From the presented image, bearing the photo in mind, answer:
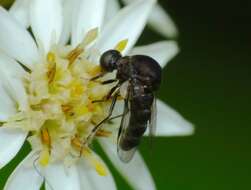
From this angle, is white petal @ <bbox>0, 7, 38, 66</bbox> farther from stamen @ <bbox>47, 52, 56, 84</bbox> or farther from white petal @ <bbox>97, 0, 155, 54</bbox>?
white petal @ <bbox>97, 0, 155, 54</bbox>

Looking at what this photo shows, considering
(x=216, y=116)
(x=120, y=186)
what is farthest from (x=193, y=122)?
(x=120, y=186)

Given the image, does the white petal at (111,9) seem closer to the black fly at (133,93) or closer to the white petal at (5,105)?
the black fly at (133,93)

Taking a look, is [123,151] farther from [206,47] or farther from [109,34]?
[206,47]

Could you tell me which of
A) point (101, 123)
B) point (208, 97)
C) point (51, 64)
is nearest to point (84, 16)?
point (51, 64)

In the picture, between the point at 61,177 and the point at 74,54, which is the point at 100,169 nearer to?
the point at 61,177

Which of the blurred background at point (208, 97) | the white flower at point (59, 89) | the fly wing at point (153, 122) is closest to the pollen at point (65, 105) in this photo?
the white flower at point (59, 89)

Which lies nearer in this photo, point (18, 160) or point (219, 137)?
point (18, 160)
